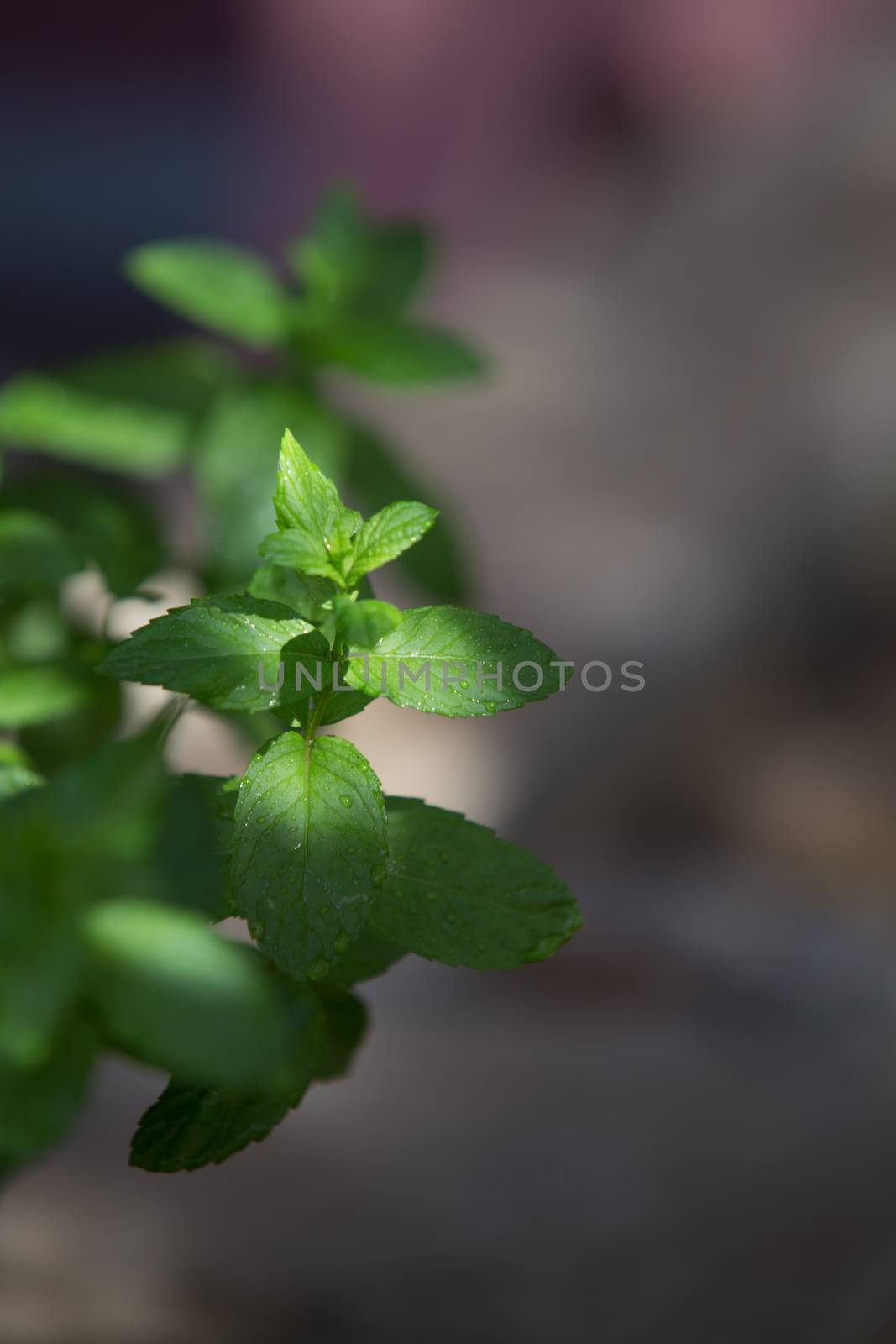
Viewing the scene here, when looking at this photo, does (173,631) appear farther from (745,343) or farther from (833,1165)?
(745,343)

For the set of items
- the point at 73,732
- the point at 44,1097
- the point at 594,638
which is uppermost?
the point at 44,1097

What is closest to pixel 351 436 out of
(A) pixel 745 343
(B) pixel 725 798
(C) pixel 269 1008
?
(C) pixel 269 1008

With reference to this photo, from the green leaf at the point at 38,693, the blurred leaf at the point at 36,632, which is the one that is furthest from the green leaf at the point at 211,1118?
the blurred leaf at the point at 36,632

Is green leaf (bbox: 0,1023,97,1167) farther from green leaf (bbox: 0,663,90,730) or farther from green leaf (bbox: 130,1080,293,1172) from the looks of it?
green leaf (bbox: 0,663,90,730)

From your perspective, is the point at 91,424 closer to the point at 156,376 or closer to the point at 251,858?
the point at 156,376

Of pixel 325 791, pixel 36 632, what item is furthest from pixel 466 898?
pixel 36 632
